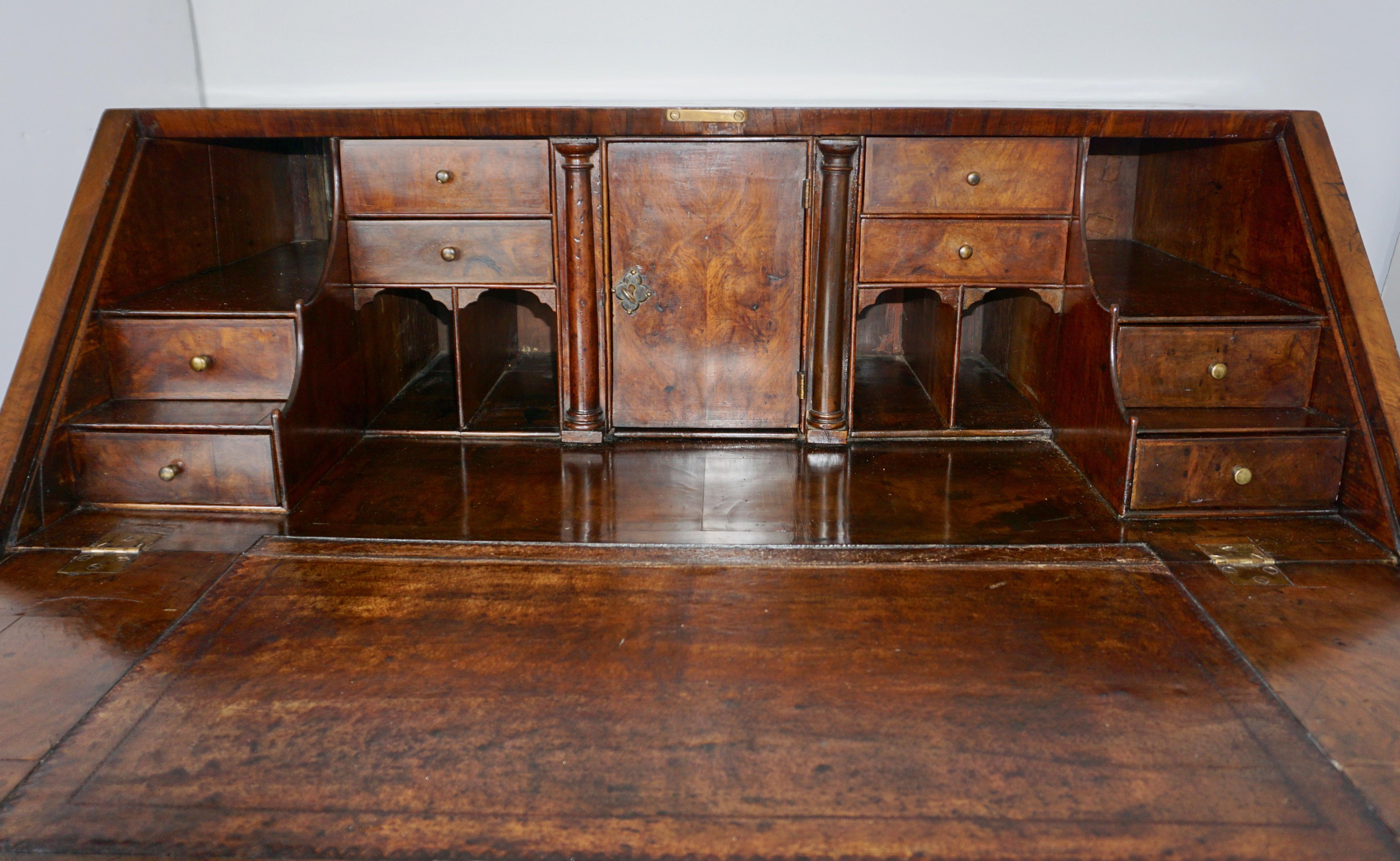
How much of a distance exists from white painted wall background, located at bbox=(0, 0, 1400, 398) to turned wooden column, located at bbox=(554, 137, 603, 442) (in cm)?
41

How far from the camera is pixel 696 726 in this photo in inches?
50.6

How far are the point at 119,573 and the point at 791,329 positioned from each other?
139cm

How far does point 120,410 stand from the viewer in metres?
1.96

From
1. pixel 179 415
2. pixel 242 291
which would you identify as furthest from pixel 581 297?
pixel 179 415

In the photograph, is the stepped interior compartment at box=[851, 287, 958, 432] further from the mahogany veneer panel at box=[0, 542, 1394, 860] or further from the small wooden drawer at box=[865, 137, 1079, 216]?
the mahogany veneer panel at box=[0, 542, 1394, 860]

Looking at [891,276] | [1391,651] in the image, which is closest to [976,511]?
[891,276]

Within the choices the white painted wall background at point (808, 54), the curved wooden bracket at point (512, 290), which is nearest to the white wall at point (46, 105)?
the white painted wall background at point (808, 54)

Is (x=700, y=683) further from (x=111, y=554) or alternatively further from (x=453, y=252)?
(x=453, y=252)

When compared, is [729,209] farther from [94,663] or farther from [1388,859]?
[1388,859]

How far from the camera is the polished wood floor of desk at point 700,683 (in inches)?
44.2

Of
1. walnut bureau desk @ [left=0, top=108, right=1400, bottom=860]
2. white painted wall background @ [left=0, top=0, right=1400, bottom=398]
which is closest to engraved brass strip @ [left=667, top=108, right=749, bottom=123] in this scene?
walnut bureau desk @ [left=0, top=108, right=1400, bottom=860]

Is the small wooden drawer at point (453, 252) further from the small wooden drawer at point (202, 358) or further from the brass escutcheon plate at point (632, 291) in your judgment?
the small wooden drawer at point (202, 358)

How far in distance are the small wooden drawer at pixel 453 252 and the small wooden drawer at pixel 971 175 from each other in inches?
28.6

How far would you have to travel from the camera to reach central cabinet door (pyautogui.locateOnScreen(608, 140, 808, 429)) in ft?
6.99
